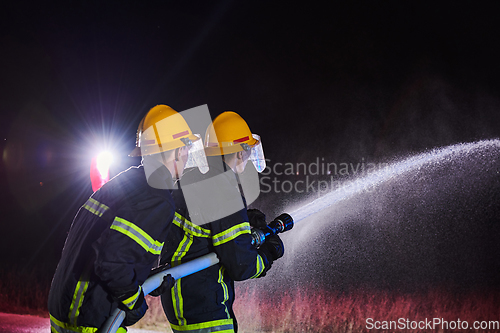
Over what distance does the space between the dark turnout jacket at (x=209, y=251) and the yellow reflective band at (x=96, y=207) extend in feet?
1.68

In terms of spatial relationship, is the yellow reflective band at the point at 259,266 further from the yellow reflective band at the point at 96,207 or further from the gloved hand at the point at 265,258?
the yellow reflective band at the point at 96,207

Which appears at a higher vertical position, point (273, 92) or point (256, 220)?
point (273, 92)

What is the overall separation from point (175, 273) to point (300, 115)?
4713 mm

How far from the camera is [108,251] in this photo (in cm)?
167

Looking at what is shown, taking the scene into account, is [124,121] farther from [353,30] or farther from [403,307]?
[403,307]

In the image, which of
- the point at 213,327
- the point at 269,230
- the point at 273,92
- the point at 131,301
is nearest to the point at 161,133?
the point at 131,301

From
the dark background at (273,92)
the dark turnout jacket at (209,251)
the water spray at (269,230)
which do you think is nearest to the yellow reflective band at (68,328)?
the dark turnout jacket at (209,251)

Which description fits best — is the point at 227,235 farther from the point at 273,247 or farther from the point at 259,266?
the point at 273,247

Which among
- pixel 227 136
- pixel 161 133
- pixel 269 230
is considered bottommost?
pixel 269 230

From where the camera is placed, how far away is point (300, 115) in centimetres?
628

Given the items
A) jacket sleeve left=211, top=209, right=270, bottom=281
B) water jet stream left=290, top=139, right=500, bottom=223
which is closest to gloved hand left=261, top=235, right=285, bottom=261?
jacket sleeve left=211, top=209, right=270, bottom=281

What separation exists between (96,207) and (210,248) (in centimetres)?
83

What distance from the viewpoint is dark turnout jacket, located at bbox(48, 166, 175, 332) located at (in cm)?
168

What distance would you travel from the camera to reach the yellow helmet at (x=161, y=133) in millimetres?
2293
